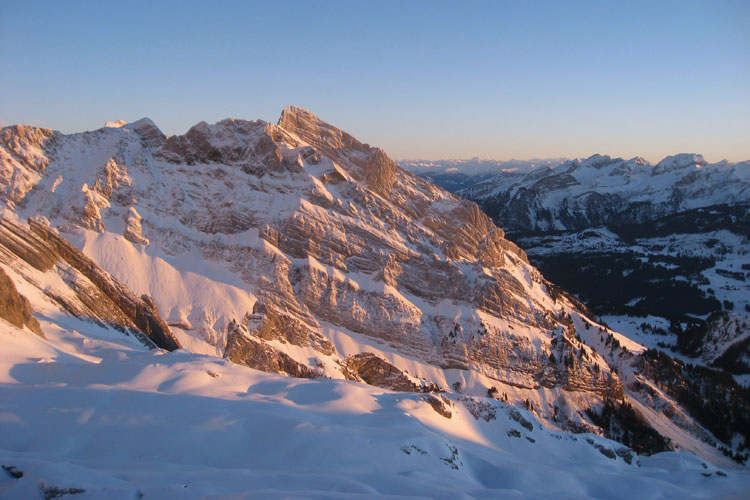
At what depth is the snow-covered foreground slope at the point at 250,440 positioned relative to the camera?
26.8m

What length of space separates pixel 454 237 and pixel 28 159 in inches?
3406

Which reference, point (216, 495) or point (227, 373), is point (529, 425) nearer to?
point (227, 373)

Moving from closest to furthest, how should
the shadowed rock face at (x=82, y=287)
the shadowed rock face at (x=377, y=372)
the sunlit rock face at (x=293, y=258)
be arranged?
the shadowed rock face at (x=82, y=287) < the sunlit rock face at (x=293, y=258) < the shadowed rock face at (x=377, y=372)

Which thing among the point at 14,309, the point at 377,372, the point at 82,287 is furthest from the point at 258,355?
the point at 14,309

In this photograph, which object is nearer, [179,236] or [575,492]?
[575,492]

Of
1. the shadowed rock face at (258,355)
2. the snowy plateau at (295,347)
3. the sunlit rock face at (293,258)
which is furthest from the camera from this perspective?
the sunlit rock face at (293,258)

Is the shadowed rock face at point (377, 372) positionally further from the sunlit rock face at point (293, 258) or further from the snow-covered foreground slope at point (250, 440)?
the snow-covered foreground slope at point (250, 440)

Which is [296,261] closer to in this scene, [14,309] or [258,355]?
[258,355]

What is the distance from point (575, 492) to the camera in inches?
1667

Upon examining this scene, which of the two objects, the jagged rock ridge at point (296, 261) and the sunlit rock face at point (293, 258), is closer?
the jagged rock ridge at point (296, 261)

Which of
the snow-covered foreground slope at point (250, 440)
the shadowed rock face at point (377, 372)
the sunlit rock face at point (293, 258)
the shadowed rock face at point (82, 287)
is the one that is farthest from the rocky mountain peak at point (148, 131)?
the shadowed rock face at point (377, 372)

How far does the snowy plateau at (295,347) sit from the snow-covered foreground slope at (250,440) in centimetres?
22

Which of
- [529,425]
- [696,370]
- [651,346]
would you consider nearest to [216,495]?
[529,425]

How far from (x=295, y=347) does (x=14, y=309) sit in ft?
151
